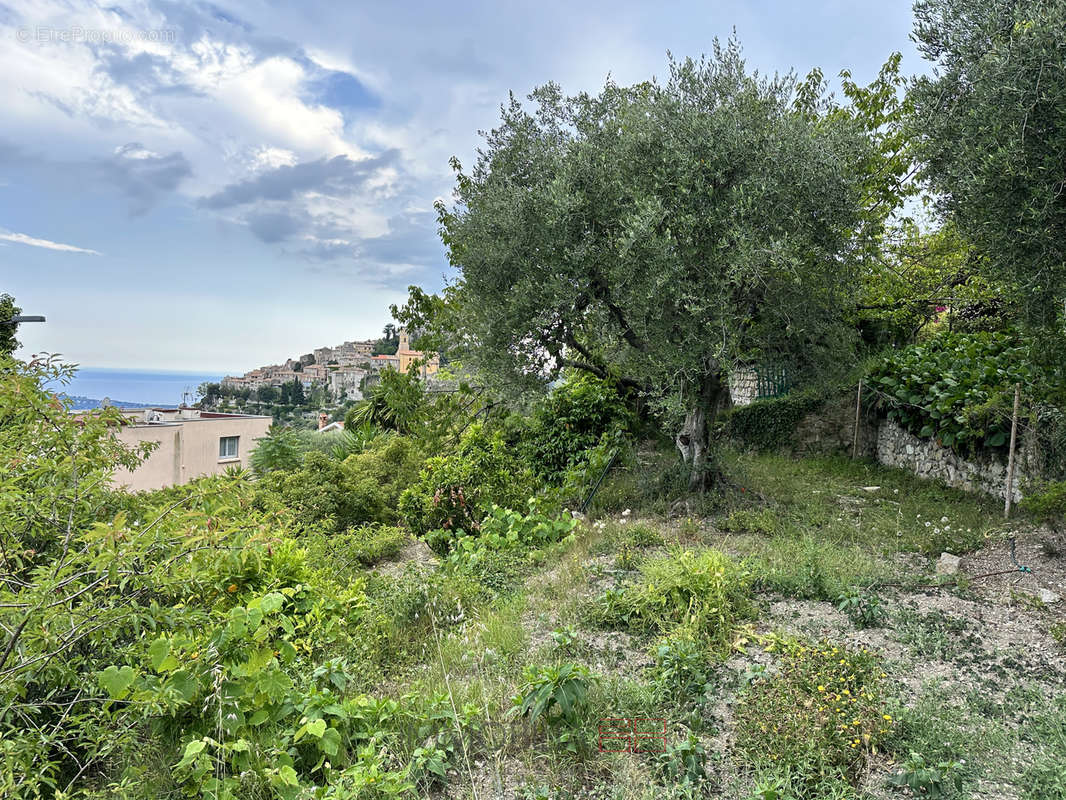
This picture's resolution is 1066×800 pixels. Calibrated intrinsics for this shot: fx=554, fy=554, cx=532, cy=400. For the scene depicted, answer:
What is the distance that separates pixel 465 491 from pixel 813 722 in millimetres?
5310

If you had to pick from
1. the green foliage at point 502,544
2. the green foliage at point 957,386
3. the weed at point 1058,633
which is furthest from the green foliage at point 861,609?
the green foliage at point 957,386

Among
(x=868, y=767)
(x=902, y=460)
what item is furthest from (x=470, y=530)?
(x=902, y=460)

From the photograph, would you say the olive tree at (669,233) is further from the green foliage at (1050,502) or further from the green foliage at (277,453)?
the green foliage at (277,453)

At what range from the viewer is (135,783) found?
232cm

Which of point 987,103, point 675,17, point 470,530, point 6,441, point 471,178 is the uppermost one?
point 675,17

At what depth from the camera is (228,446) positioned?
25.5m

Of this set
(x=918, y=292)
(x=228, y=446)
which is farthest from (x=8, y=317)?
(x=918, y=292)

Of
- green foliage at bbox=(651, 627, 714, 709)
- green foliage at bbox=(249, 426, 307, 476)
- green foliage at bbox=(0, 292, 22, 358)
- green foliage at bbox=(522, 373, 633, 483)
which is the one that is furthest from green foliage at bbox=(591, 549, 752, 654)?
green foliage at bbox=(0, 292, 22, 358)

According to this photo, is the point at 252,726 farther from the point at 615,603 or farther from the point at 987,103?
the point at 987,103

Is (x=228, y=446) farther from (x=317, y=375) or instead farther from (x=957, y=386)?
(x=317, y=375)

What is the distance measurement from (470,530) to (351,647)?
3.80 m

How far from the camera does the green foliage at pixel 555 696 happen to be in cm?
254

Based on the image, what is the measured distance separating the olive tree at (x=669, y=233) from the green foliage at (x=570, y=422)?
2.27 m

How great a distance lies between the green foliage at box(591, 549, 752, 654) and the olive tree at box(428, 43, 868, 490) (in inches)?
111
